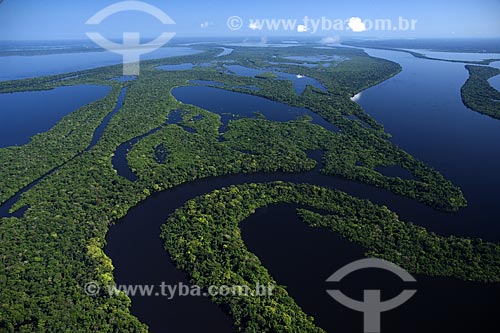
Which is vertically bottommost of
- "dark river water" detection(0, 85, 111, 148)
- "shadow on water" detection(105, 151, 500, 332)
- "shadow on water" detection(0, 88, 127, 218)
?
"shadow on water" detection(105, 151, 500, 332)

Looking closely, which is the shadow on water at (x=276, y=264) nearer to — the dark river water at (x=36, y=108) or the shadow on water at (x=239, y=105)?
the shadow on water at (x=239, y=105)

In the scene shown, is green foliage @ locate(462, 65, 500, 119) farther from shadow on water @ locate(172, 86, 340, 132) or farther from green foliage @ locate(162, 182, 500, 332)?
green foliage @ locate(162, 182, 500, 332)

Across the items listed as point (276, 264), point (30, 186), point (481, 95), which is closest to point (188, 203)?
point (276, 264)

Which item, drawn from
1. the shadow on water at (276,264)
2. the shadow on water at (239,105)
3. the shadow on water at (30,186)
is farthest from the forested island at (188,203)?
the shadow on water at (239,105)

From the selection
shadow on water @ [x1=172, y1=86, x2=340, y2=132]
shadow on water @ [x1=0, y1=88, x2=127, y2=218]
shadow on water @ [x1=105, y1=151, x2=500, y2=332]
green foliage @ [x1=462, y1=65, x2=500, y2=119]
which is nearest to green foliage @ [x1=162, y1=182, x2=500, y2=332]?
shadow on water @ [x1=105, y1=151, x2=500, y2=332]

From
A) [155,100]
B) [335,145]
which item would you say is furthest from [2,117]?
[335,145]

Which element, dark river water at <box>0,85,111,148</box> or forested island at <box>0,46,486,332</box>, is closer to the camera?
forested island at <box>0,46,486,332</box>

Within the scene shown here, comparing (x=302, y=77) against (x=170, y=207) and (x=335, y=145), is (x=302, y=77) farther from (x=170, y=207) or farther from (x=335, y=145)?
(x=170, y=207)

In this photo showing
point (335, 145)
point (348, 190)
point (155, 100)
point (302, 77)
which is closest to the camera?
point (348, 190)
